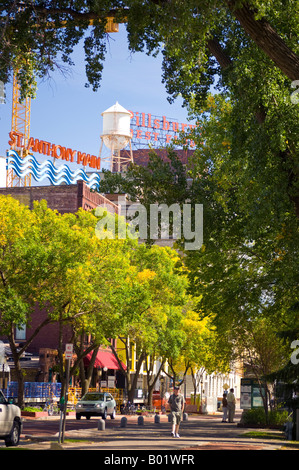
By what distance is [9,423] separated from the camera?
789 inches

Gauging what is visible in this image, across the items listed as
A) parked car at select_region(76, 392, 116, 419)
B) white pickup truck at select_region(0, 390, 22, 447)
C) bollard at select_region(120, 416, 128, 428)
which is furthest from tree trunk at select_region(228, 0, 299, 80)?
parked car at select_region(76, 392, 116, 419)

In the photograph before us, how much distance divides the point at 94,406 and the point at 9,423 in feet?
66.2

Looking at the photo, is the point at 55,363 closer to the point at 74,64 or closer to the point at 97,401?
the point at 97,401

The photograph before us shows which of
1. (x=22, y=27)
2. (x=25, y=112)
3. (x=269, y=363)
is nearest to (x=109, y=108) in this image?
(x=25, y=112)

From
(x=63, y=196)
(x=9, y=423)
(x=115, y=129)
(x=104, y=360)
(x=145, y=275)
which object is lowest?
(x=9, y=423)

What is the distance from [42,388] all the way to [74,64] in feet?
109

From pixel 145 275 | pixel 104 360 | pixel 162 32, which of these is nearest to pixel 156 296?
pixel 145 275

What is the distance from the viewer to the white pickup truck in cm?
1970

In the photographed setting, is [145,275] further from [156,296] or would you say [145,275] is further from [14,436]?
[14,436]

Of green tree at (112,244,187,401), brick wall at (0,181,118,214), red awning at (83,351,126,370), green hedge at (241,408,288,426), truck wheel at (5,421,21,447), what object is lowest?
green hedge at (241,408,288,426)

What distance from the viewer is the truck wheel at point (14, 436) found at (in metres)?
20.2

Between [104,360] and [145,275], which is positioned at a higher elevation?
[145,275]

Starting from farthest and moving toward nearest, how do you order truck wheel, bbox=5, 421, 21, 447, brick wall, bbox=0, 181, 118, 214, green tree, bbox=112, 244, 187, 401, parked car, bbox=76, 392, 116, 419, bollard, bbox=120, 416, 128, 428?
brick wall, bbox=0, 181, 118, 214, green tree, bbox=112, 244, 187, 401, parked car, bbox=76, 392, 116, 419, bollard, bbox=120, 416, 128, 428, truck wheel, bbox=5, 421, 21, 447

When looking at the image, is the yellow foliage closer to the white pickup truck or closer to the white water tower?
the white pickup truck
